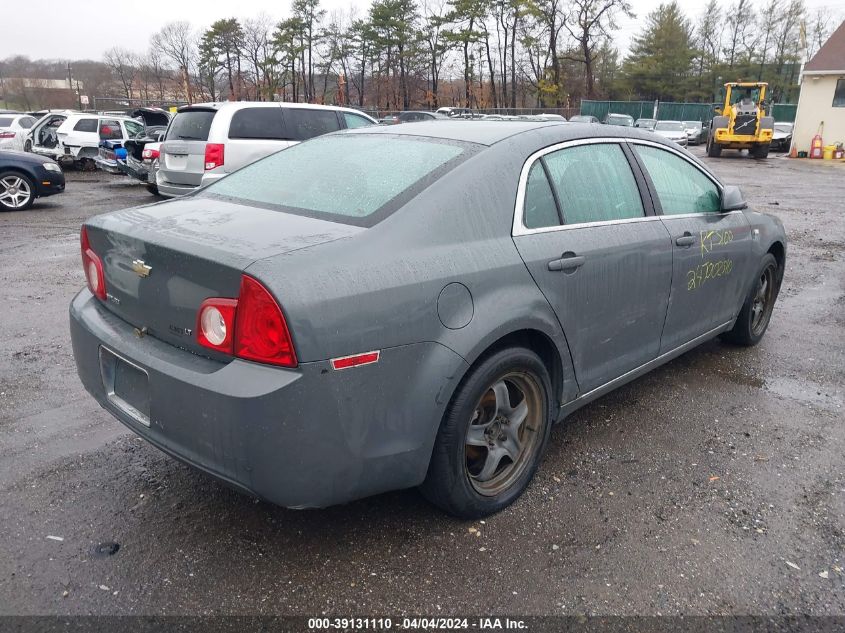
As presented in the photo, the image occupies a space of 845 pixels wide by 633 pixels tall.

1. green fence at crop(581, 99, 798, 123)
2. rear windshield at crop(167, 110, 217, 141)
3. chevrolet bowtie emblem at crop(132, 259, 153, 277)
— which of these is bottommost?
chevrolet bowtie emblem at crop(132, 259, 153, 277)

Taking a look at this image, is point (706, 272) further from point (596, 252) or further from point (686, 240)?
point (596, 252)

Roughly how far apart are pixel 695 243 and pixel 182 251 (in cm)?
282

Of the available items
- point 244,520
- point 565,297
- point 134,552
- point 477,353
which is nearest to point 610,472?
point 565,297

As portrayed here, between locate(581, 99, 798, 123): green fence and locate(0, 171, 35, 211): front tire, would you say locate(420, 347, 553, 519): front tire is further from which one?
locate(581, 99, 798, 123): green fence

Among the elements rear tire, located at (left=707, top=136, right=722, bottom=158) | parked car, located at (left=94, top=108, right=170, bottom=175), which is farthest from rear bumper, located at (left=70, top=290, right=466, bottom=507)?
rear tire, located at (left=707, top=136, right=722, bottom=158)

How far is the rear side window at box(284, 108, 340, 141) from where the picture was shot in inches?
407

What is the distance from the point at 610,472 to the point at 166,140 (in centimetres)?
943

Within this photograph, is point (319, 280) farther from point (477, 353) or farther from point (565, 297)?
point (565, 297)

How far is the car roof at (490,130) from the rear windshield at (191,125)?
23.9ft

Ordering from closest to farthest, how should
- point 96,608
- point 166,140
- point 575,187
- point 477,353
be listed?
point 96,608, point 477,353, point 575,187, point 166,140

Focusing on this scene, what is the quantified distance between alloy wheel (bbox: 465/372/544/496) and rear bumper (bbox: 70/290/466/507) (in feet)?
1.28

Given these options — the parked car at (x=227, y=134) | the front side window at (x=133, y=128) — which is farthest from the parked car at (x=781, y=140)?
the parked car at (x=227, y=134)

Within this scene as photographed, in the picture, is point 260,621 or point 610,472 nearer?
point 260,621

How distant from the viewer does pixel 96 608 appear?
228 cm
